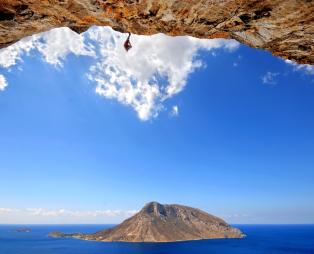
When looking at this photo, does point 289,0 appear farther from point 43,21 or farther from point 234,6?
point 43,21

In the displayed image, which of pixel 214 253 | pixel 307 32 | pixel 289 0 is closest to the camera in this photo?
pixel 289 0

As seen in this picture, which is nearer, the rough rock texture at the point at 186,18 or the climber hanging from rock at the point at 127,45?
the rough rock texture at the point at 186,18

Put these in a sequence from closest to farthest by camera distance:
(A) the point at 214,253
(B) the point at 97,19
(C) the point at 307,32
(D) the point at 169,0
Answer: (D) the point at 169,0 < (C) the point at 307,32 < (B) the point at 97,19 < (A) the point at 214,253

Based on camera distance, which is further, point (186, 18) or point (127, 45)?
point (127, 45)

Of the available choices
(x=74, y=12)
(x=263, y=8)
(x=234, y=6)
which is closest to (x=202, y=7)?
(x=234, y=6)

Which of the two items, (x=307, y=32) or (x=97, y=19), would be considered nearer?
(x=307, y=32)

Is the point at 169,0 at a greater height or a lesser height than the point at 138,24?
lesser

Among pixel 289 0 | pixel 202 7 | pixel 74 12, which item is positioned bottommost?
pixel 289 0

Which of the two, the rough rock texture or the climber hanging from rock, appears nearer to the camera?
the rough rock texture
